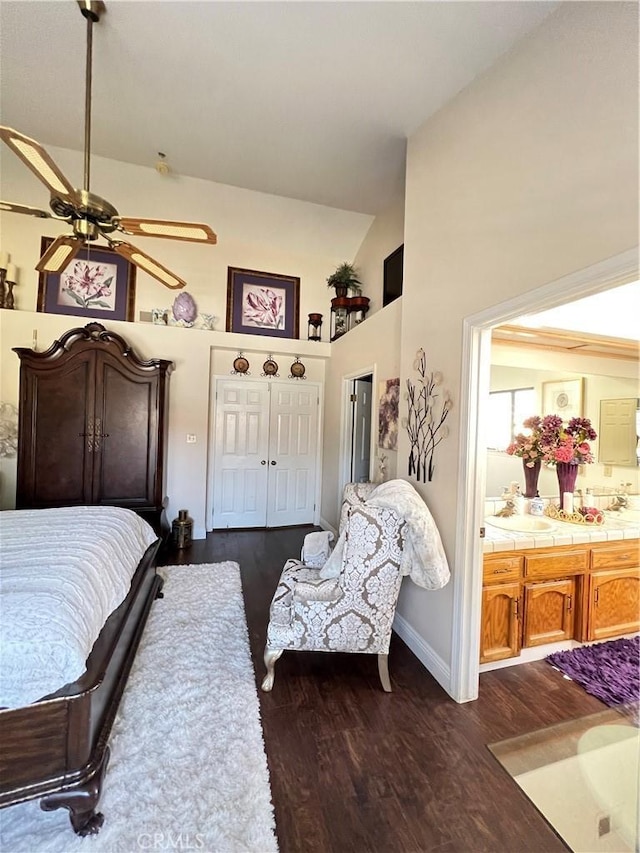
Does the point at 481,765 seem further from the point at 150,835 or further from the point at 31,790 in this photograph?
the point at 31,790

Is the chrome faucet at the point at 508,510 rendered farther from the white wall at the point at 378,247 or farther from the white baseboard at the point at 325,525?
the white wall at the point at 378,247

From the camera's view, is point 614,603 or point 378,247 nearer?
point 614,603

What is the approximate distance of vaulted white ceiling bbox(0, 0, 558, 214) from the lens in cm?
188

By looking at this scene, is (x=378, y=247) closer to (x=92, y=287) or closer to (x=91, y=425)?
(x=92, y=287)

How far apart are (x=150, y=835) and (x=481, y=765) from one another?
4.49 feet

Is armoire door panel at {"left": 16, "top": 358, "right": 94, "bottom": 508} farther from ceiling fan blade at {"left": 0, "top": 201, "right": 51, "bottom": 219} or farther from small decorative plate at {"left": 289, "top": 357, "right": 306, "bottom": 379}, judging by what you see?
small decorative plate at {"left": 289, "top": 357, "right": 306, "bottom": 379}

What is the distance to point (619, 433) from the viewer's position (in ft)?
9.61

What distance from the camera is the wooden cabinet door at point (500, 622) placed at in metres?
2.20

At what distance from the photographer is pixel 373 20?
73.7 inches

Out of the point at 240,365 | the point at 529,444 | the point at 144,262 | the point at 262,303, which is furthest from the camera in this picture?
the point at 262,303

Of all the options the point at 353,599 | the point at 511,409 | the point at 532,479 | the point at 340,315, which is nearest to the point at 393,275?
the point at 340,315

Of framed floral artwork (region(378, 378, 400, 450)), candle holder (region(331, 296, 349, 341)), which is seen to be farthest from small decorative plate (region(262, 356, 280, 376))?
framed floral artwork (region(378, 378, 400, 450))

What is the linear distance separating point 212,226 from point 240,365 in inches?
65.5

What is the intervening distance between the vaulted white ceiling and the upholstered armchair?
8.46 feet
